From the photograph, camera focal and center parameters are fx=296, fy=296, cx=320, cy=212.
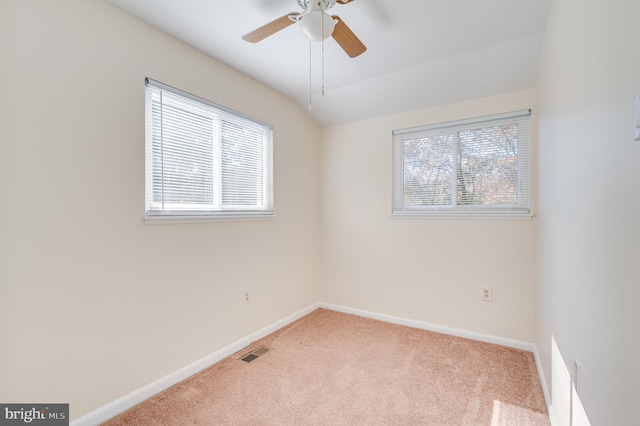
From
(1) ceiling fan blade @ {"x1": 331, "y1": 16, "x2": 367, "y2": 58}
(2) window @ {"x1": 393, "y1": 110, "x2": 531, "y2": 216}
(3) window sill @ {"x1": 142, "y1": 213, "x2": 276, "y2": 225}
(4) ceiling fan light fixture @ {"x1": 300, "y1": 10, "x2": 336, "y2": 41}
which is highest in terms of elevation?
(1) ceiling fan blade @ {"x1": 331, "y1": 16, "x2": 367, "y2": 58}

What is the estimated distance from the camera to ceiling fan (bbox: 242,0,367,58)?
152 centimetres

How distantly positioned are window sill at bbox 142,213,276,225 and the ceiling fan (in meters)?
1.28

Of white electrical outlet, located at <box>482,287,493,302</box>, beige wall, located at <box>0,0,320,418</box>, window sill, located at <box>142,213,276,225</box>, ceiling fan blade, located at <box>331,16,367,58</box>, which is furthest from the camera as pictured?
white electrical outlet, located at <box>482,287,493,302</box>

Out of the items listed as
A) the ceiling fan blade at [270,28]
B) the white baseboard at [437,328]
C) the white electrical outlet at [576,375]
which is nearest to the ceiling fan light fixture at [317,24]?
the ceiling fan blade at [270,28]

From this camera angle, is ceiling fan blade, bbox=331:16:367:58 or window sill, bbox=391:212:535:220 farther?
window sill, bbox=391:212:535:220

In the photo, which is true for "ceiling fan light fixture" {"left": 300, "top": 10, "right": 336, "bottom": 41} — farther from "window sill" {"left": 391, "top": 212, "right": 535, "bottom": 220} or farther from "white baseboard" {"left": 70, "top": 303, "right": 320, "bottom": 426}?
"white baseboard" {"left": 70, "top": 303, "right": 320, "bottom": 426}

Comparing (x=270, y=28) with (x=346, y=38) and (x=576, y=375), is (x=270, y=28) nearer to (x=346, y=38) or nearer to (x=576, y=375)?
(x=346, y=38)

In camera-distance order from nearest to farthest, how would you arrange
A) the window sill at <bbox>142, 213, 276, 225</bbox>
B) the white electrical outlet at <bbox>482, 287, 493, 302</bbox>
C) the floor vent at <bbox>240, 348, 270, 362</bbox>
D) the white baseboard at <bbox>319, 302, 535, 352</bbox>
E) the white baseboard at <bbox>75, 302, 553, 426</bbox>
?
the white baseboard at <bbox>75, 302, 553, 426</bbox> → the window sill at <bbox>142, 213, 276, 225</bbox> → the floor vent at <bbox>240, 348, 270, 362</bbox> → the white baseboard at <bbox>319, 302, 535, 352</bbox> → the white electrical outlet at <bbox>482, 287, 493, 302</bbox>

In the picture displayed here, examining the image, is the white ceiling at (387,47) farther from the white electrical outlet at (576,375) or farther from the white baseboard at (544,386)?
the white baseboard at (544,386)

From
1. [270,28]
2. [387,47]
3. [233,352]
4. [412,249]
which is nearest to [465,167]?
[412,249]

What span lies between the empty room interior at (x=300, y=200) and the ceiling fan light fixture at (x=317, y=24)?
25 millimetres

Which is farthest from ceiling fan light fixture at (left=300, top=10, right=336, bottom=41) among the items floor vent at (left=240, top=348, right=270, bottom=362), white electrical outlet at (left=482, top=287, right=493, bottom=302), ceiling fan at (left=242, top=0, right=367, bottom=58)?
white electrical outlet at (left=482, top=287, right=493, bottom=302)

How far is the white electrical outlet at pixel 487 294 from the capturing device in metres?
2.67

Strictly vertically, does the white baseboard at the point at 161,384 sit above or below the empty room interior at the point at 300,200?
below
